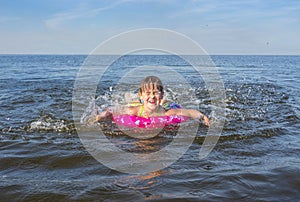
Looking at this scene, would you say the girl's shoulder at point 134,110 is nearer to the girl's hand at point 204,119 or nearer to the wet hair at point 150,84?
the wet hair at point 150,84

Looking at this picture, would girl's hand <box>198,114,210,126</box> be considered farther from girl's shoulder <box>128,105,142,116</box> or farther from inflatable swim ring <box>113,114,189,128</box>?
girl's shoulder <box>128,105,142,116</box>

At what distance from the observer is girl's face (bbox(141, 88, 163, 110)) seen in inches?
246

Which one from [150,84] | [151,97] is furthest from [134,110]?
[150,84]

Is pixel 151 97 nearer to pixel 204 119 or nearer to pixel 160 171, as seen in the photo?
pixel 204 119

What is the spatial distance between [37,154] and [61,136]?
1.03m

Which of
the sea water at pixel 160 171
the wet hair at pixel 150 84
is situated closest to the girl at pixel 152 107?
the wet hair at pixel 150 84

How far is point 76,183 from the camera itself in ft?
11.5

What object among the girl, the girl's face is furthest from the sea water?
the girl's face

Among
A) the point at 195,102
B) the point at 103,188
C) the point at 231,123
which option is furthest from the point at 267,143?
the point at 195,102

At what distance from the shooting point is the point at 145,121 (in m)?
6.27

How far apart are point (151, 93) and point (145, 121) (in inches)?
23.1

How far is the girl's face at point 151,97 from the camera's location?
20.5 ft

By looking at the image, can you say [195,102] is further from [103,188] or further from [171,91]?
[103,188]

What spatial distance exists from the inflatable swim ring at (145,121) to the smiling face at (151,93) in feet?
0.84
